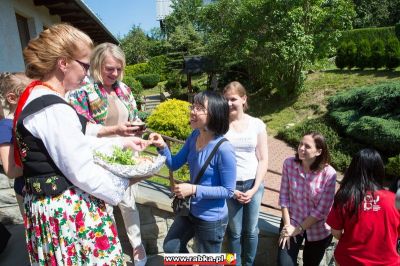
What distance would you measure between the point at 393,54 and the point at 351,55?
7.37 ft

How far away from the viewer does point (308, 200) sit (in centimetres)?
286

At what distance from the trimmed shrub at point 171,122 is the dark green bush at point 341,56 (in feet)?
38.0

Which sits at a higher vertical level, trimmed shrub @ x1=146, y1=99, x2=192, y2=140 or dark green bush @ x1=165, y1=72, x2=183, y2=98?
dark green bush @ x1=165, y1=72, x2=183, y2=98

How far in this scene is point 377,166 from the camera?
7.60ft

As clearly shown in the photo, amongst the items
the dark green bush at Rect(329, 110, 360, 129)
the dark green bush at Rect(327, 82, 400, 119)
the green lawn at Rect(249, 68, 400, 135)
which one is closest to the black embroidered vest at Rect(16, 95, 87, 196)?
the dark green bush at Rect(327, 82, 400, 119)

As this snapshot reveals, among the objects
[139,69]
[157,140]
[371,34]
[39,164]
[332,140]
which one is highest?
[371,34]

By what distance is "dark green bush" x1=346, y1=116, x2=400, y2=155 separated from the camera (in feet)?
28.8

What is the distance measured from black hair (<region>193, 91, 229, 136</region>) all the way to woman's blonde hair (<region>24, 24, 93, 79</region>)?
3.18 feet

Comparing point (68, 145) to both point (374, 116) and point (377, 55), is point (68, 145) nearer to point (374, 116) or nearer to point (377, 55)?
point (374, 116)

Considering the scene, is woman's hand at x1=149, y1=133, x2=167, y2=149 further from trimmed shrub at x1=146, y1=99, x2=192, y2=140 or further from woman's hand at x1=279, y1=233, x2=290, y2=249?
trimmed shrub at x1=146, y1=99, x2=192, y2=140

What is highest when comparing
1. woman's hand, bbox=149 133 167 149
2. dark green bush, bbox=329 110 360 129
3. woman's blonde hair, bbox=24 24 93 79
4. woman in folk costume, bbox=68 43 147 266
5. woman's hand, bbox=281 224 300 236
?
woman's blonde hair, bbox=24 24 93 79

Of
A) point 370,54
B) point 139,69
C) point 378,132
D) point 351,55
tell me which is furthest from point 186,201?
point 139,69

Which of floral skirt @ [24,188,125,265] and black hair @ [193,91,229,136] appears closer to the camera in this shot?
floral skirt @ [24,188,125,265]

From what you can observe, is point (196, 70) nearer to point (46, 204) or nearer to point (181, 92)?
point (181, 92)
